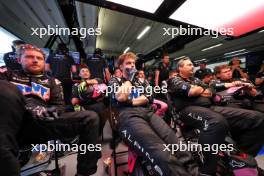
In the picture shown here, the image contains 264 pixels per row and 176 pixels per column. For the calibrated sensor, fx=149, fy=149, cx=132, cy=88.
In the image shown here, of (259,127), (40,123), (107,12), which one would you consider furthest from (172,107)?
(107,12)

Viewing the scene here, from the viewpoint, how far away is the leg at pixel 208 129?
140 cm

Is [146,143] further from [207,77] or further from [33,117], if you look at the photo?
[207,77]

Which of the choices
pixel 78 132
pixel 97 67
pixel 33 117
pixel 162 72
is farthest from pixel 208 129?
pixel 97 67

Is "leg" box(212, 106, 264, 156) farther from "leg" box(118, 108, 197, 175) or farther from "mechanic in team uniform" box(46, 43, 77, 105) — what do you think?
"mechanic in team uniform" box(46, 43, 77, 105)

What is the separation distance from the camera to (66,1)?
9.57 feet

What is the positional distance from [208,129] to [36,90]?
161 centimetres

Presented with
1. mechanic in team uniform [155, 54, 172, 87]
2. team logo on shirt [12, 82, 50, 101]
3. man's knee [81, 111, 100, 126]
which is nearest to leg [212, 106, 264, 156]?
man's knee [81, 111, 100, 126]

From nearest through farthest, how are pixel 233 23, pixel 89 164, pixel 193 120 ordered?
1. pixel 89 164
2. pixel 193 120
3. pixel 233 23

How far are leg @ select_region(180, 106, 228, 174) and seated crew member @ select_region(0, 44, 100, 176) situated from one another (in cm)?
103

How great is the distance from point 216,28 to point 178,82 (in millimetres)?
2418

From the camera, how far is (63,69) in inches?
116

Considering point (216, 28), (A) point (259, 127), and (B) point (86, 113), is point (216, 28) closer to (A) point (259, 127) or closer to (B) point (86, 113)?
(A) point (259, 127)

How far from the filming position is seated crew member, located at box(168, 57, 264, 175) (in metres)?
1.47

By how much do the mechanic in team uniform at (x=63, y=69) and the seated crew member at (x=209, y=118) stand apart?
203 centimetres
